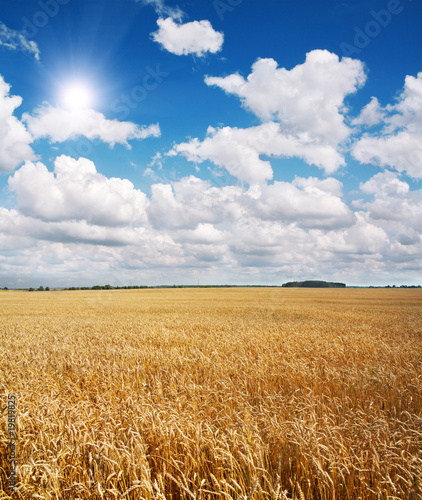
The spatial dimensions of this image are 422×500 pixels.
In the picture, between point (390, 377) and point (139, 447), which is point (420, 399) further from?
point (139, 447)

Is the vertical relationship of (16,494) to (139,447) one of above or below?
below

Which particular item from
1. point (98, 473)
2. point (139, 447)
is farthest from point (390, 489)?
point (98, 473)

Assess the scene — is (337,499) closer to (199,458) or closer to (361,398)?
(199,458)

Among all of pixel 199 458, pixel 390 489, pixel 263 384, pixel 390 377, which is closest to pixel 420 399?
pixel 390 377

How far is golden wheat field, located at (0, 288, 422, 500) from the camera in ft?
10.3

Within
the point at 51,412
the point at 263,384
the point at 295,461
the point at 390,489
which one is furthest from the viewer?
the point at 263,384

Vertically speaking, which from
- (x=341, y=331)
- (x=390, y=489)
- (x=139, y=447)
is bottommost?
(x=341, y=331)

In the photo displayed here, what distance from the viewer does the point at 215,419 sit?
4.00 metres

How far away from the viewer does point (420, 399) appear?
614cm

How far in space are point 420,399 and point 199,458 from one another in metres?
5.31

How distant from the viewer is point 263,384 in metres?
7.04

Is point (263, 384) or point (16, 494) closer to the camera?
point (16, 494)

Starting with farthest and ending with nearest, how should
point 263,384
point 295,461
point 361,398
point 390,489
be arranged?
point 263,384 → point 361,398 → point 295,461 → point 390,489

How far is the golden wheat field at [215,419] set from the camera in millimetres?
3137
